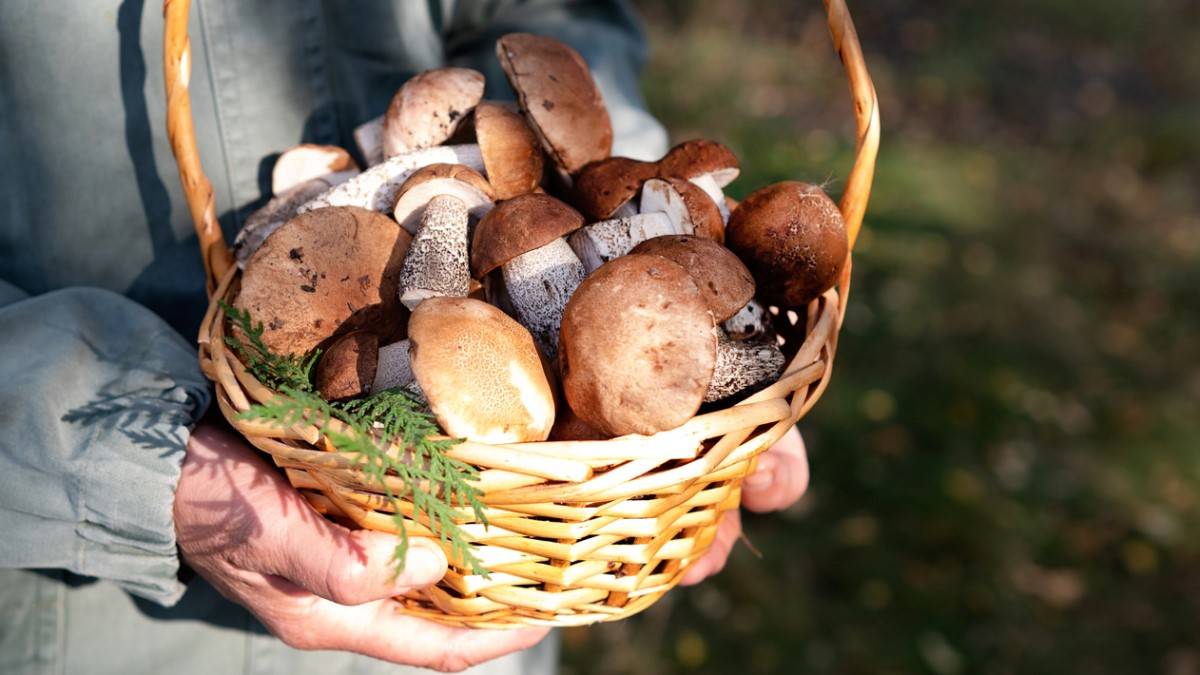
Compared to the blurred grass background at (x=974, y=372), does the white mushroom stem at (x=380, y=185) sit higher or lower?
higher

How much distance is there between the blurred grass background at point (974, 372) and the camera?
2738 mm

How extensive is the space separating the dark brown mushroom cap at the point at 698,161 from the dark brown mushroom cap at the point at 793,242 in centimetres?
13

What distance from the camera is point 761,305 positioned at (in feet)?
4.99

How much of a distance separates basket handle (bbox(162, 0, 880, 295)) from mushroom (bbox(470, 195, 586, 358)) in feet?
1.35

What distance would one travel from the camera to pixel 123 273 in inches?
59.5

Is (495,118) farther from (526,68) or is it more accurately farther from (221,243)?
(221,243)

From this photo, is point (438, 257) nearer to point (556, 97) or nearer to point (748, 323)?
point (556, 97)

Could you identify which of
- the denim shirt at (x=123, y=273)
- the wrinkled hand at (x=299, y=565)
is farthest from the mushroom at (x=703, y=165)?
the wrinkled hand at (x=299, y=565)

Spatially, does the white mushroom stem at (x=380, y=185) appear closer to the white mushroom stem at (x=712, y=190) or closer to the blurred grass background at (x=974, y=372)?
the white mushroom stem at (x=712, y=190)

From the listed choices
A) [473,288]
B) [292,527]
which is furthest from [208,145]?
[292,527]

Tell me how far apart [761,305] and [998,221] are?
3508mm

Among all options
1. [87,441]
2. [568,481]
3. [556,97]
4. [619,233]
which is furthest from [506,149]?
[87,441]

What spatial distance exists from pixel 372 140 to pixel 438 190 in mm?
254

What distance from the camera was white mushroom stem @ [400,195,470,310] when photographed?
1324 mm
